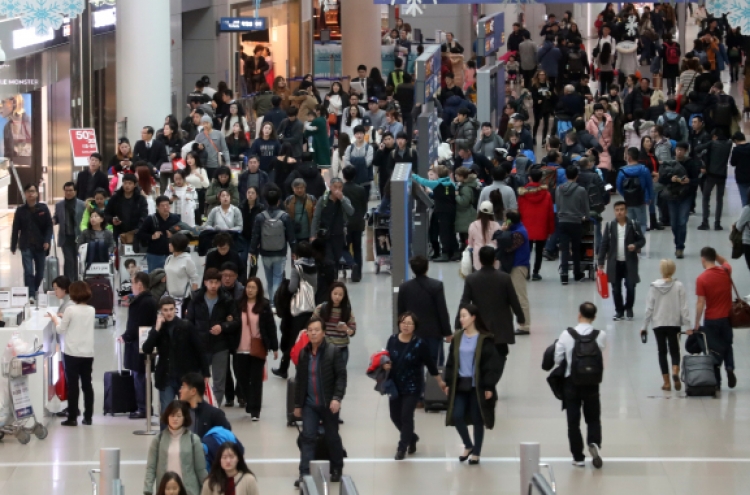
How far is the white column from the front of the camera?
24.8 m

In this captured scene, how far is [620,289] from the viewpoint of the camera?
1557 cm

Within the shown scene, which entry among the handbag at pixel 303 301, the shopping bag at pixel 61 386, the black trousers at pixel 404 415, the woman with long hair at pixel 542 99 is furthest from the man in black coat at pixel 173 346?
the woman with long hair at pixel 542 99

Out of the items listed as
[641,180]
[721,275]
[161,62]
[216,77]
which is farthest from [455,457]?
[216,77]

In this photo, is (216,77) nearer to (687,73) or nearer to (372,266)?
(687,73)

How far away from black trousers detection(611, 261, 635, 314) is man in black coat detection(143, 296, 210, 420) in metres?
5.72

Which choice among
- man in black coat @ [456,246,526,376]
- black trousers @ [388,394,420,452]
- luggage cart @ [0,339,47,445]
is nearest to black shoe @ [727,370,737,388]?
man in black coat @ [456,246,526,376]

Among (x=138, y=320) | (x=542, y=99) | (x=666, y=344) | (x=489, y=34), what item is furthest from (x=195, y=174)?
(x=542, y=99)

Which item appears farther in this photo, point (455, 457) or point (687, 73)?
point (687, 73)

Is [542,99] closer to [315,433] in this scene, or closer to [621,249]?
[621,249]

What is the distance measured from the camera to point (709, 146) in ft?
65.6

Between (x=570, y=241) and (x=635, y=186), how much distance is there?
1092 millimetres

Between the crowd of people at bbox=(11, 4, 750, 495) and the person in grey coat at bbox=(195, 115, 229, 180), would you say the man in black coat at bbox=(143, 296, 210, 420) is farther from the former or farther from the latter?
the person in grey coat at bbox=(195, 115, 229, 180)

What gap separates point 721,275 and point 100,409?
230 inches

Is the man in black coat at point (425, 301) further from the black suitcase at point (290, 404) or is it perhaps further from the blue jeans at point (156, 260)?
the blue jeans at point (156, 260)
